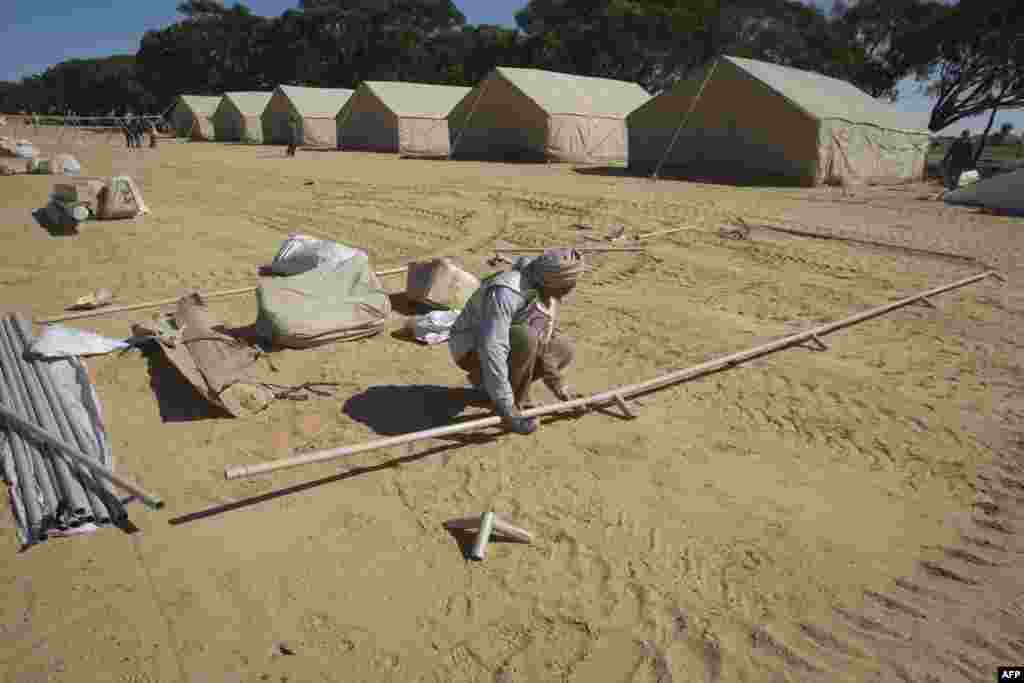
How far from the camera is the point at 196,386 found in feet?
11.7

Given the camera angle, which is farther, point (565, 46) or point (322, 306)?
point (565, 46)

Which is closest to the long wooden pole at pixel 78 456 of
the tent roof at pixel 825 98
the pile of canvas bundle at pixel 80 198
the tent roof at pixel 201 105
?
the pile of canvas bundle at pixel 80 198

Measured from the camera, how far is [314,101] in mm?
25844

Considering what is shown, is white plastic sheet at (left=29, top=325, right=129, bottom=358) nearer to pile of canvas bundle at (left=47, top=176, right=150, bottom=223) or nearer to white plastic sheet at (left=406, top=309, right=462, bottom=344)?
white plastic sheet at (left=406, top=309, right=462, bottom=344)

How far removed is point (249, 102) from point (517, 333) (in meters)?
30.1

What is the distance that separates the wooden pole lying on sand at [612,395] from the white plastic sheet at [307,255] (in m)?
2.47

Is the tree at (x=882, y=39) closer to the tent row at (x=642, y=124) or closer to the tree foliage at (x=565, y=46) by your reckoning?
the tree foliage at (x=565, y=46)

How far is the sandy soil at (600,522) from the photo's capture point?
213 centimetres

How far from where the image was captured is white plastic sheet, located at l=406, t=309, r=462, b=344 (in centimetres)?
470

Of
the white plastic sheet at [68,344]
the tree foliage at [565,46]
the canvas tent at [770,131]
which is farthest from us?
the tree foliage at [565,46]

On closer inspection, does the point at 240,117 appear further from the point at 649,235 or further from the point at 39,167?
the point at 649,235

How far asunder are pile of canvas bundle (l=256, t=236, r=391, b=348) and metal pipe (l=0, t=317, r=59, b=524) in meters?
1.34

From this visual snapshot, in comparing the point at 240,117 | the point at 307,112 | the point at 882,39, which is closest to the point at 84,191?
the point at 307,112

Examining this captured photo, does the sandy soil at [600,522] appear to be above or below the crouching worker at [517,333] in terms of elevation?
below
